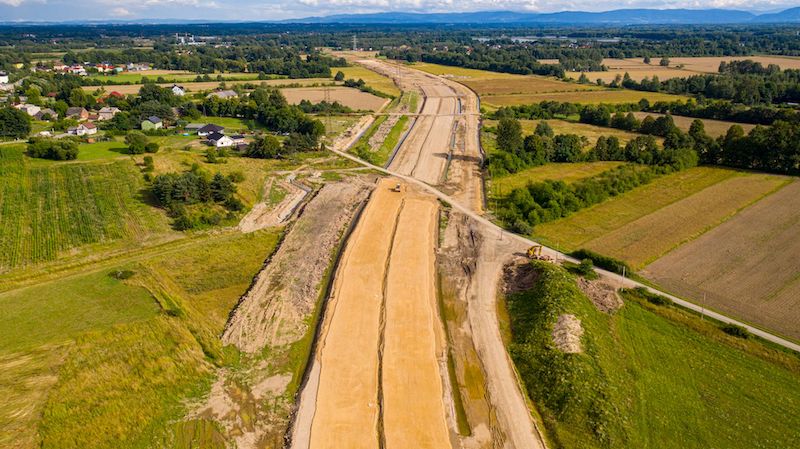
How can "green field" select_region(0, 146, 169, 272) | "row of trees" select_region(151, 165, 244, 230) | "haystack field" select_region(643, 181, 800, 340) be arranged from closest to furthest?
"haystack field" select_region(643, 181, 800, 340), "green field" select_region(0, 146, 169, 272), "row of trees" select_region(151, 165, 244, 230)

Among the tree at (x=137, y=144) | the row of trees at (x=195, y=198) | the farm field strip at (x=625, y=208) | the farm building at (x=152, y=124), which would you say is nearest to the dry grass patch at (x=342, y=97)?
the farm building at (x=152, y=124)

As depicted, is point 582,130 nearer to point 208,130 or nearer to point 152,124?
point 208,130

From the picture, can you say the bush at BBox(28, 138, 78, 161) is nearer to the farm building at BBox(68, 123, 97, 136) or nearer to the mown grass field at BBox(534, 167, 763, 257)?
the farm building at BBox(68, 123, 97, 136)

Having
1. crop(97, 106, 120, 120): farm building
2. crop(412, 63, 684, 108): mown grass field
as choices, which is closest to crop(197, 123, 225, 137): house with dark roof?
crop(97, 106, 120, 120): farm building

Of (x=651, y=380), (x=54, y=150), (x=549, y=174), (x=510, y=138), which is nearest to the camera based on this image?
(x=651, y=380)

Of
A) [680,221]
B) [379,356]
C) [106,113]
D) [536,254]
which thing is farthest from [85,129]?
[680,221]

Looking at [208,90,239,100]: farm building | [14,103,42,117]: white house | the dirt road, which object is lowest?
the dirt road

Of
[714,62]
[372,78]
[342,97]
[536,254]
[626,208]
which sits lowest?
[536,254]
